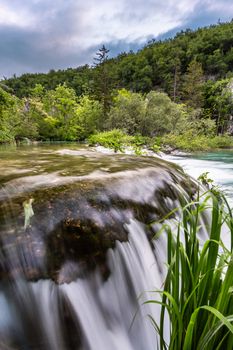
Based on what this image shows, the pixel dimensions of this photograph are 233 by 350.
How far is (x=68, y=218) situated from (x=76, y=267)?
0.49 metres

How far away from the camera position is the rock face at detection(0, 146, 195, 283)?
209 cm

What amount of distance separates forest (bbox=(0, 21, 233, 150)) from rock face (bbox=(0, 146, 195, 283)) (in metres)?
7.41

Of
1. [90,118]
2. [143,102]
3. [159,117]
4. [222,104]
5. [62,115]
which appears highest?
[222,104]

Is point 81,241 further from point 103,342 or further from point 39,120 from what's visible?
point 39,120

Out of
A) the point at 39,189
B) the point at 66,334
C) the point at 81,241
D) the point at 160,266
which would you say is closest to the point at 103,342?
the point at 66,334

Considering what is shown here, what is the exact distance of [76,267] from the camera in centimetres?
218

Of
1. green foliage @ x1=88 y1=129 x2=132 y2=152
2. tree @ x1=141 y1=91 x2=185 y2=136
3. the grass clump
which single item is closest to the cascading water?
the grass clump

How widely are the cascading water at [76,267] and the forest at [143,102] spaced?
7.79m

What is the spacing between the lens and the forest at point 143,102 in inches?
929

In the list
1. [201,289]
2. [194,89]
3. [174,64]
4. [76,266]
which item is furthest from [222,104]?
[201,289]

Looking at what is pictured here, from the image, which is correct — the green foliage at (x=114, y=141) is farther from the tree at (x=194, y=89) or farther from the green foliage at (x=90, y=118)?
the tree at (x=194, y=89)

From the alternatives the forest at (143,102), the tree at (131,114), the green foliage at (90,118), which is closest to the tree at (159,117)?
the forest at (143,102)

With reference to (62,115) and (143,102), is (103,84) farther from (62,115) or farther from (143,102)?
(143,102)

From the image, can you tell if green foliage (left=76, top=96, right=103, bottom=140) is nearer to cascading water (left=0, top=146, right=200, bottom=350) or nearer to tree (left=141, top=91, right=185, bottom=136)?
tree (left=141, top=91, right=185, bottom=136)
